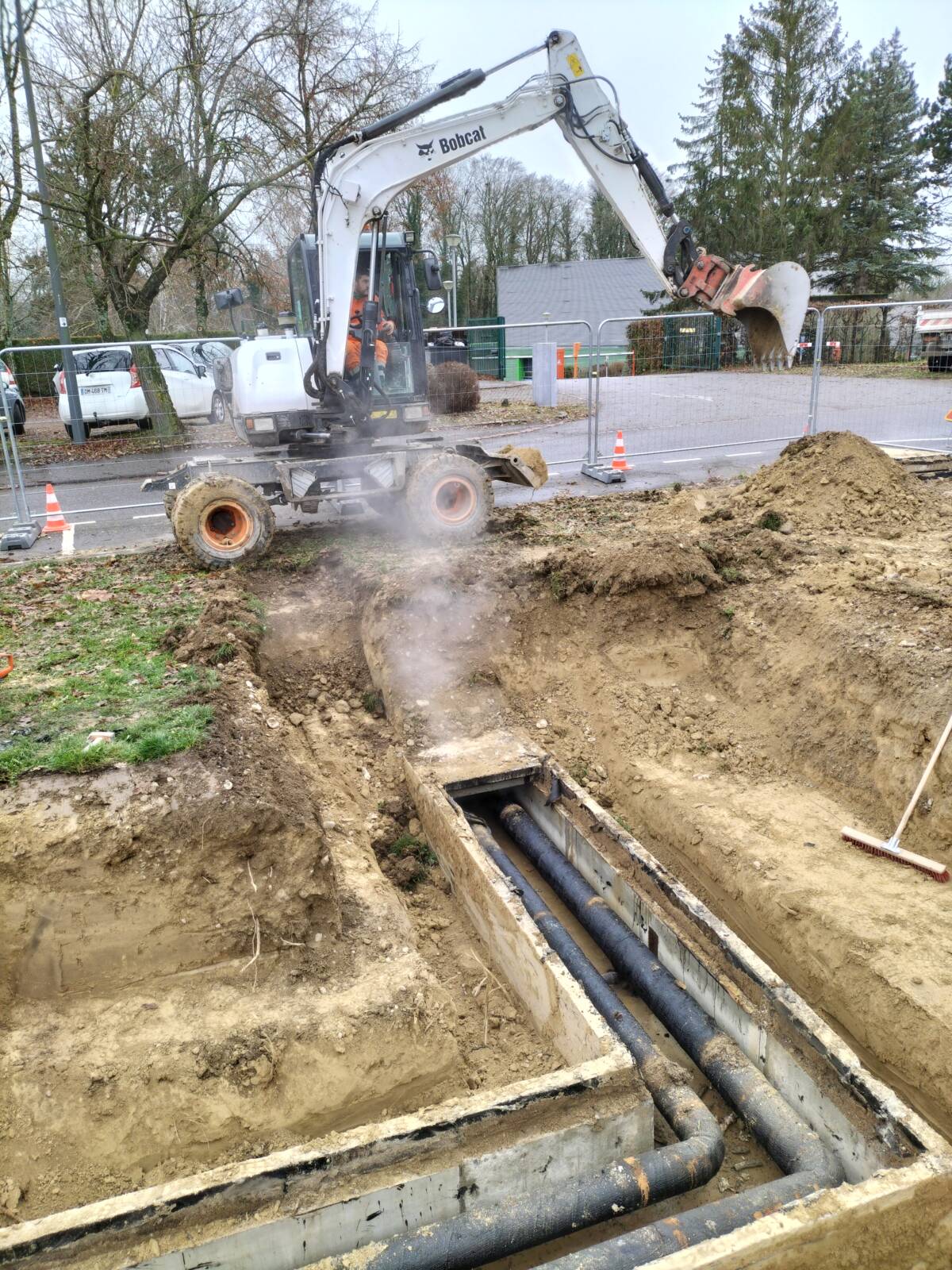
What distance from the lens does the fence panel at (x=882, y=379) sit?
13297mm

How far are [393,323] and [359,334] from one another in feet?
1.58

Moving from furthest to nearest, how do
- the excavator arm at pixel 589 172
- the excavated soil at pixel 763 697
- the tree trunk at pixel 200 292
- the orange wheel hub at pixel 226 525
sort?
1. the tree trunk at pixel 200 292
2. the orange wheel hub at pixel 226 525
3. the excavator arm at pixel 589 172
4. the excavated soil at pixel 763 697

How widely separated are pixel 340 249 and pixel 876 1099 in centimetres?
795

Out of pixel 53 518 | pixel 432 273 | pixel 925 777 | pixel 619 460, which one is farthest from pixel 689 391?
pixel 925 777

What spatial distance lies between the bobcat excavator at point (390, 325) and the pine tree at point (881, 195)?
27.1 m

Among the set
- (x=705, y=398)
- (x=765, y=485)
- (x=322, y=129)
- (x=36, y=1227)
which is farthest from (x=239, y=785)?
(x=322, y=129)

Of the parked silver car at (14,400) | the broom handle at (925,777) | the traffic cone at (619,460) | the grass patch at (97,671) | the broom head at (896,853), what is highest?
the parked silver car at (14,400)

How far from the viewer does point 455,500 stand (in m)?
8.80

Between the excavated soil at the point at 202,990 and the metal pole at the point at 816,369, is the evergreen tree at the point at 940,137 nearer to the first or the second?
the metal pole at the point at 816,369

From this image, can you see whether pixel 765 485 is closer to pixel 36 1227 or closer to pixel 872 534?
pixel 872 534

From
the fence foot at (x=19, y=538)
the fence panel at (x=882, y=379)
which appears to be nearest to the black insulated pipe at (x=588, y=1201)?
the fence foot at (x=19, y=538)

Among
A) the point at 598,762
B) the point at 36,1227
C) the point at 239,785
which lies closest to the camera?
the point at 36,1227

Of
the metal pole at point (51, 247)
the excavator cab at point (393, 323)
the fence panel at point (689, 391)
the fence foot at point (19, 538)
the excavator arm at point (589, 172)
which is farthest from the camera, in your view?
the metal pole at point (51, 247)

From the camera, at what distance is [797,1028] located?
3.66m
